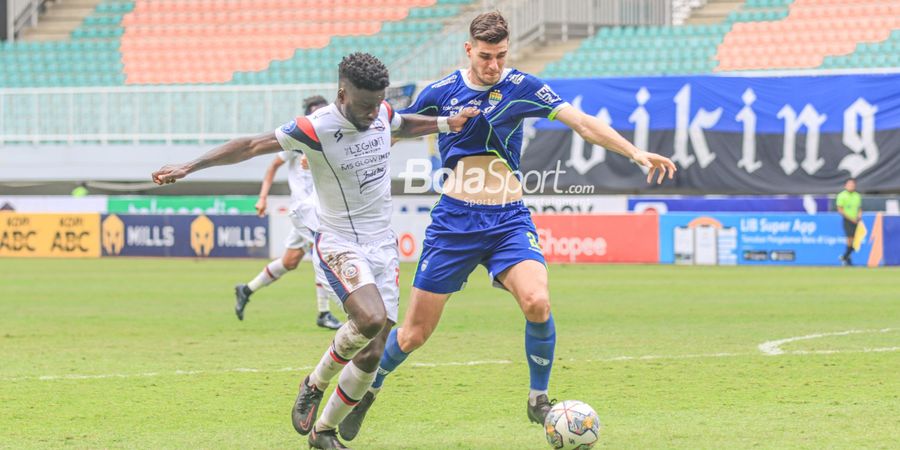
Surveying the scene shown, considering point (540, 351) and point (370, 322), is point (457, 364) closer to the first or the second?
point (540, 351)

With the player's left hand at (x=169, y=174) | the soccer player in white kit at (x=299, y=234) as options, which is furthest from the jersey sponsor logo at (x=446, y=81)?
the soccer player in white kit at (x=299, y=234)

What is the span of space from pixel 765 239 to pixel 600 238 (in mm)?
3227

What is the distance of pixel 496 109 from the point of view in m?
6.90

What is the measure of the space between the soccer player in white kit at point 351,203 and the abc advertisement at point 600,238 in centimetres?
1870

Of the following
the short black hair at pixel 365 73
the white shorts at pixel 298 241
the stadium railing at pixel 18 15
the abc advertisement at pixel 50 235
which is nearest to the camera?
the short black hair at pixel 365 73

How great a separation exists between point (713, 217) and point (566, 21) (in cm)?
1067

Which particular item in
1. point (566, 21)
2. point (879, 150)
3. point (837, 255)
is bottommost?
point (837, 255)

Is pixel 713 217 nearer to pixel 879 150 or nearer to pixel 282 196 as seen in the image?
pixel 879 150

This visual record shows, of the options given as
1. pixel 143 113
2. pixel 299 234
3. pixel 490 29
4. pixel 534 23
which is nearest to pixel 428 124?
pixel 490 29

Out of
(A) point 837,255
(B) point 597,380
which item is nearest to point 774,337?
(B) point 597,380

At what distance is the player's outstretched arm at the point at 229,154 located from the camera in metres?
6.04

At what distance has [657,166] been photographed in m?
6.47

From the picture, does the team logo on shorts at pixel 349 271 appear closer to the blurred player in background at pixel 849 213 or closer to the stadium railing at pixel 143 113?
the blurred player in background at pixel 849 213

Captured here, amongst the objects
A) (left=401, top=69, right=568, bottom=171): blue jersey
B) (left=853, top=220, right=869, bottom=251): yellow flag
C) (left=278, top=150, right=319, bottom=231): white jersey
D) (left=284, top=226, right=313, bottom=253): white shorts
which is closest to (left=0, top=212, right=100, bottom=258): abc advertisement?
(left=853, top=220, right=869, bottom=251): yellow flag
